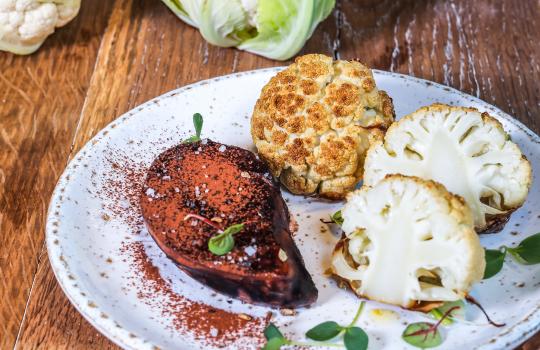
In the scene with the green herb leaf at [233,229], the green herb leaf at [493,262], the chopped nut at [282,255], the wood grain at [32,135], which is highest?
the green herb leaf at [493,262]

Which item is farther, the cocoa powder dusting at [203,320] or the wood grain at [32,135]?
the wood grain at [32,135]

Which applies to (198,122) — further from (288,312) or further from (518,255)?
(518,255)

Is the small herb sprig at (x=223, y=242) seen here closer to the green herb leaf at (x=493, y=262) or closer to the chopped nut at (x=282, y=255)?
the chopped nut at (x=282, y=255)

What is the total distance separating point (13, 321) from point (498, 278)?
1470 millimetres

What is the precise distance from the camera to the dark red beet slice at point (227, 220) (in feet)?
6.83

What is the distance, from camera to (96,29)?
12.3ft

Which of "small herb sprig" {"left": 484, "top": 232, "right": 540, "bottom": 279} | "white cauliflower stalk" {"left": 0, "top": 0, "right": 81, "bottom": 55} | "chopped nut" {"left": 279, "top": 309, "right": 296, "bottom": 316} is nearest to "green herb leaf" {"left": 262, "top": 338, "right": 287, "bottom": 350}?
"chopped nut" {"left": 279, "top": 309, "right": 296, "bottom": 316}

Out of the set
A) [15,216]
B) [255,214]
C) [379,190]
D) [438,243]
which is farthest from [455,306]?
[15,216]

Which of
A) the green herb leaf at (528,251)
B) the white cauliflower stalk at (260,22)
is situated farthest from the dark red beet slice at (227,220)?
the white cauliflower stalk at (260,22)

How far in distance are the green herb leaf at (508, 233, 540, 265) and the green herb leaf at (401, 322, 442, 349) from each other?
0.42 metres

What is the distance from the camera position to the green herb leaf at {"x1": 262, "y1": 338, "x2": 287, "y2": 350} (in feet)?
6.52

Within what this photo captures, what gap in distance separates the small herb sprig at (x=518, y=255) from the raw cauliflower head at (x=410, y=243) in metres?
0.22

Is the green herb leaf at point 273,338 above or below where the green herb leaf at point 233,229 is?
below

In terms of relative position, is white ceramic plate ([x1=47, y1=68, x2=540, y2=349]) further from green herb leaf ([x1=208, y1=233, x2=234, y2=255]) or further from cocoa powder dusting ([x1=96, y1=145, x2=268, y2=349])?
green herb leaf ([x1=208, y1=233, x2=234, y2=255])
